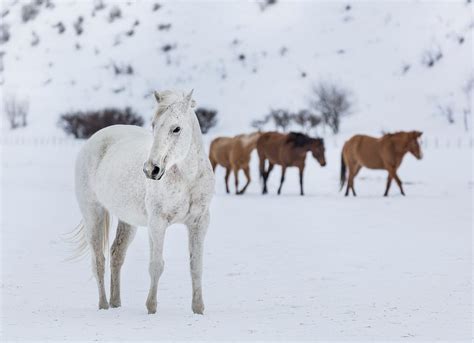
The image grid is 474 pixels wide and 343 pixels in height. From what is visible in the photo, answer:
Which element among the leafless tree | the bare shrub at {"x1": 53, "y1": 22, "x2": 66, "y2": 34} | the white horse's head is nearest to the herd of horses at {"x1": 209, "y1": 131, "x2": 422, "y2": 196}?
the white horse's head

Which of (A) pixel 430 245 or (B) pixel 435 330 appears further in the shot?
(A) pixel 430 245

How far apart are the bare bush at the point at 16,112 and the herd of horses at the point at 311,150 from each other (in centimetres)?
2236

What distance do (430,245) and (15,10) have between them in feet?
158

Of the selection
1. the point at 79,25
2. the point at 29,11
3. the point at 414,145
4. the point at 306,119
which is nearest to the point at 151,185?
the point at 414,145

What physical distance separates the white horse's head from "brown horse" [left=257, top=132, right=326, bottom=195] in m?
10.8

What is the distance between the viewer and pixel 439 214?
11.2 metres

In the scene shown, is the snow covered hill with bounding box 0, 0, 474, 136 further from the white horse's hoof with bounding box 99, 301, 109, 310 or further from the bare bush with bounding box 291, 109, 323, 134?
the white horse's hoof with bounding box 99, 301, 109, 310

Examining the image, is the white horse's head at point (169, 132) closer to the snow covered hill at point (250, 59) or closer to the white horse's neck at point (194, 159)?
the white horse's neck at point (194, 159)

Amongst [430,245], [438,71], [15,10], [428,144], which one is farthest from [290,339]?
[15,10]

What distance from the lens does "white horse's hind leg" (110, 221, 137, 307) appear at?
208 inches

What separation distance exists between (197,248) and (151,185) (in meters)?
0.52

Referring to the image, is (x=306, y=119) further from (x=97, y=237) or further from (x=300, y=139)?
(x=97, y=237)

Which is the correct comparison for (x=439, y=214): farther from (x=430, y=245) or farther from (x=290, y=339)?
(x=290, y=339)

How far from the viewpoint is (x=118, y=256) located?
5324 millimetres
